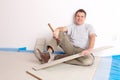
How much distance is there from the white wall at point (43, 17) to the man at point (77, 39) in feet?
0.74

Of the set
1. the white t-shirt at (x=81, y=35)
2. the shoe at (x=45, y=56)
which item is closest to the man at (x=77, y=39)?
the white t-shirt at (x=81, y=35)

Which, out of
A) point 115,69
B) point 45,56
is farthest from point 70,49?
point 115,69

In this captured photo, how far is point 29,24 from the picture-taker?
3.93m

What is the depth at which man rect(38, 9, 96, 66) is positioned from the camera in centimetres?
318

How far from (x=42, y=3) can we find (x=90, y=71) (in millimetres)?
1581

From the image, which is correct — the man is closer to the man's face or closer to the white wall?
the man's face

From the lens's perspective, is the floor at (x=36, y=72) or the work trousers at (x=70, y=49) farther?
the work trousers at (x=70, y=49)

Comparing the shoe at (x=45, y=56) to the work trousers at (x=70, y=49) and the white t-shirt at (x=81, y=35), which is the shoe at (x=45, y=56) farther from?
the white t-shirt at (x=81, y=35)

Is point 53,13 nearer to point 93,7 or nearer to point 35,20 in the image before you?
point 35,20

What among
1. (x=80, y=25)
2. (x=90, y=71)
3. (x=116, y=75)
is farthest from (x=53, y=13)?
(x=116, y=75)

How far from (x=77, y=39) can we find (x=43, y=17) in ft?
2.63

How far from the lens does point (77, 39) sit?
3.47 m

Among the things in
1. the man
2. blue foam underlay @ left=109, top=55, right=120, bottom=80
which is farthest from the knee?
blue foam underlay @ left=109, top=55, right=120, bottom=80

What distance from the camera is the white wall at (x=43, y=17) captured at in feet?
11.8
